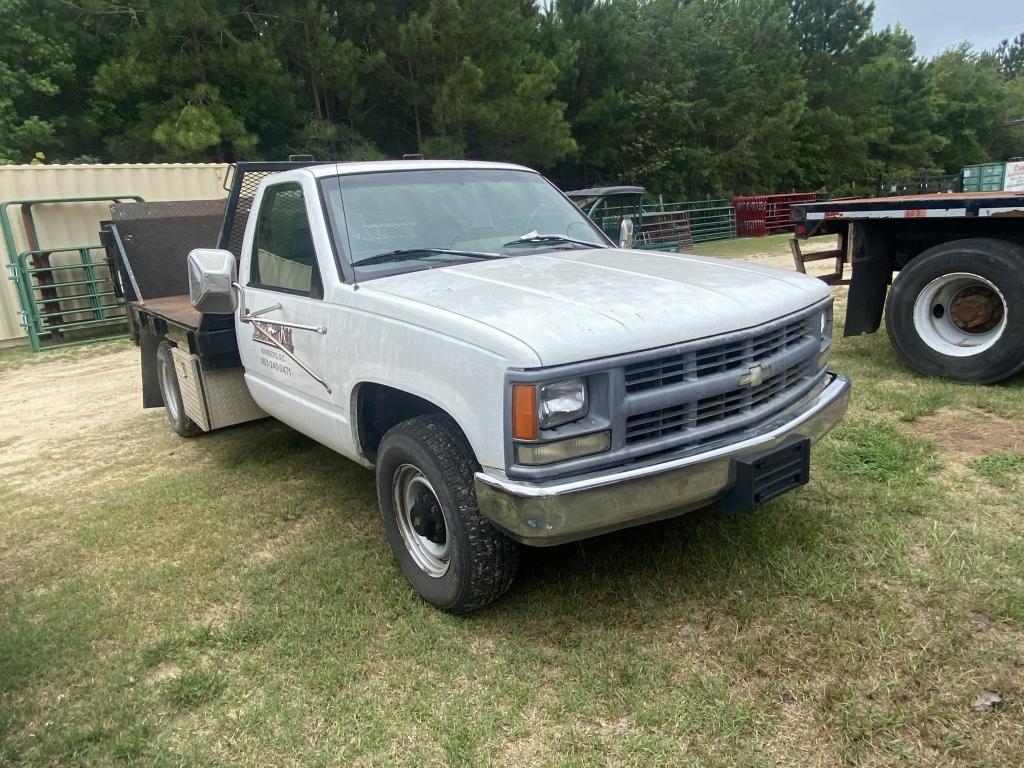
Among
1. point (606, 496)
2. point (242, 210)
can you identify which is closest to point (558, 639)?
point (606, 496)

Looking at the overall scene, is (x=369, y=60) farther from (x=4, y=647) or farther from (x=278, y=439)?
(x=4, y=647)

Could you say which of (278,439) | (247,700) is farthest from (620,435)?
(278,439)

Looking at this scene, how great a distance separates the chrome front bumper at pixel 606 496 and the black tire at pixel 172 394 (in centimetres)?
404

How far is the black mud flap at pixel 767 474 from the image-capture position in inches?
109

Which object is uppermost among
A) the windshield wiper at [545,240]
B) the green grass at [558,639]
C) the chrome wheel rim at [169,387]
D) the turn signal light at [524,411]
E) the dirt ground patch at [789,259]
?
the windshield wiper at [545,240]

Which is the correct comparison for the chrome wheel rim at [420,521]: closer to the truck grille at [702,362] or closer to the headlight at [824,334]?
the truck grille at [702,362]

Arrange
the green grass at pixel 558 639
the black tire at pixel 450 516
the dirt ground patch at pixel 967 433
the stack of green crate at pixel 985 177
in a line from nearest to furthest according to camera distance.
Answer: the green grass at pixel 558 639, the black tire at pixel 450 516, the dirt ground patch at pixel 967 433, the stack of green crate at pixel 985 177

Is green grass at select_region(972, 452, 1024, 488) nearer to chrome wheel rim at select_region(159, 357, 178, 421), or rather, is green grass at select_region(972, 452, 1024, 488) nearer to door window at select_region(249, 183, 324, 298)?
door window at select_region(249, 183, 324, 298)

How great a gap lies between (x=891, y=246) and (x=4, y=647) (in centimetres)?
679

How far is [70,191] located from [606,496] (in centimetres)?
1218

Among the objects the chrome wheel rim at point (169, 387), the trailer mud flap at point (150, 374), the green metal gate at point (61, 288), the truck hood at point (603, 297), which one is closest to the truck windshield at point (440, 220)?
the truck hood at point (603, 297)

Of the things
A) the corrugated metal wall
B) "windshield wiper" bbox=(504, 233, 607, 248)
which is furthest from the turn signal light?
the corrugated metal wall

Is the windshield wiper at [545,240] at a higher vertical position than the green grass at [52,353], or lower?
higher

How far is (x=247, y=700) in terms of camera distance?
280cm
